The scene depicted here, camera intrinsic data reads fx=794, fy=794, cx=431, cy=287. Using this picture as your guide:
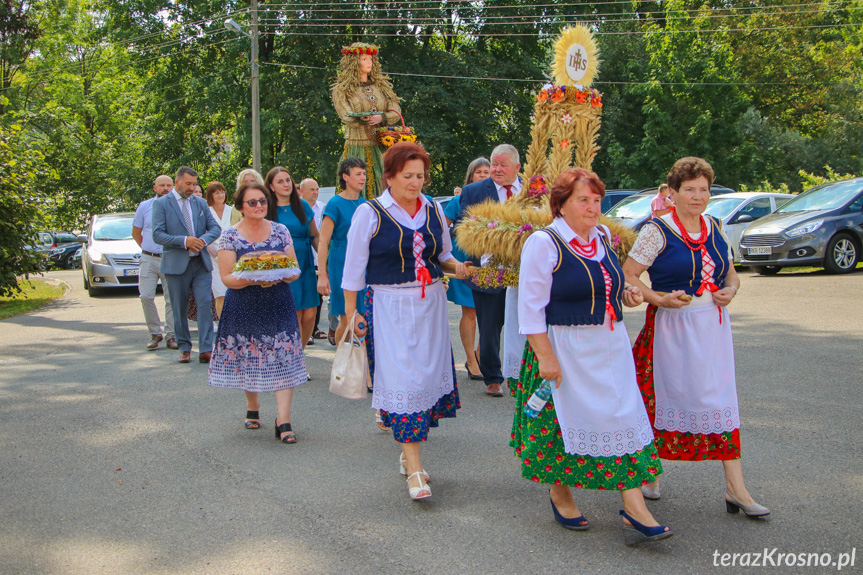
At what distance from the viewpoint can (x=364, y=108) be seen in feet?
29.0

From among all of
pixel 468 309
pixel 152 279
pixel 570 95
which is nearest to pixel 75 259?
pixel 152 279

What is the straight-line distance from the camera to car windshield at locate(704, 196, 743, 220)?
56.9 feet

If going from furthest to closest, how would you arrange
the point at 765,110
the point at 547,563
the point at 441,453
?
the point at 765,110 → the point at 441,453 → the point at 547,563

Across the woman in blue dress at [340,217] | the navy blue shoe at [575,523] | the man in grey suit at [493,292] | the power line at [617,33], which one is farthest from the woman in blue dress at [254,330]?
the power line at [617,33]

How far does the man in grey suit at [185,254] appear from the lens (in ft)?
28.9

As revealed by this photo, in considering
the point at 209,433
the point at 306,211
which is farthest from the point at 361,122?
the point at 209,433

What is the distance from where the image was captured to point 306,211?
807 cm

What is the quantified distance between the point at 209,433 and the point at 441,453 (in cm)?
185

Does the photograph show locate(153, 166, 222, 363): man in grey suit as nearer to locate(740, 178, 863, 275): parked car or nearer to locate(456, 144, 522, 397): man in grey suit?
locate(456, 144, 522, 397): man in grey suit

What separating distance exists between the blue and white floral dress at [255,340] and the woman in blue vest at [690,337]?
276cm

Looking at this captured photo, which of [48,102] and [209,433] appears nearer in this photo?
[209,433]

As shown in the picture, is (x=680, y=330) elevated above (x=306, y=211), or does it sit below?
below

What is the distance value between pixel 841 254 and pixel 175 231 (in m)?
12.1

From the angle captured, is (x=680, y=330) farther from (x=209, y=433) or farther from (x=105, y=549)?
(x=209, y=433)
